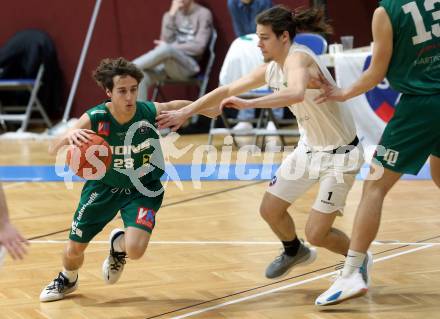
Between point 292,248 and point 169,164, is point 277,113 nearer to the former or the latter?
point 169,164

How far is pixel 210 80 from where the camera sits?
37.5ft

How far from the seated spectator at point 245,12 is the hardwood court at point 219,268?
316 centimetres

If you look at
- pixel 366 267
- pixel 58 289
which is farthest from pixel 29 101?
pixel 366 267

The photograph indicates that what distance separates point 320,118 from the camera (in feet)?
15.0

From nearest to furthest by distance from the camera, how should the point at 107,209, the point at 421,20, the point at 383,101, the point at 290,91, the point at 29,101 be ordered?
the point at 421,20, the point at 290,91, the point at 107,209, the point at 383,101, the point at 29,101

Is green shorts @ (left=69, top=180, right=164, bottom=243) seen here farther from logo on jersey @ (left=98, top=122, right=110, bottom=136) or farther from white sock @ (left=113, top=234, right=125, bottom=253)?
logo on jersey @ (left=98, top=122, right=110, bottom=136)

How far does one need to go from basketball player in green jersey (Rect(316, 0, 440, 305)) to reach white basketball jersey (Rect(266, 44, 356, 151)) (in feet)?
1.27

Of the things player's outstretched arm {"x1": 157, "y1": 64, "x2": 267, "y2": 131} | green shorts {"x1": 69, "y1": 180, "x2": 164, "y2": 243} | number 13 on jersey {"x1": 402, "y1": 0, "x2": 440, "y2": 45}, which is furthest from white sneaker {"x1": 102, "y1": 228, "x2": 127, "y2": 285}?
number 13 on jersey {"x1": 402, "y1": 0, "x2": 440, "y2": 45}

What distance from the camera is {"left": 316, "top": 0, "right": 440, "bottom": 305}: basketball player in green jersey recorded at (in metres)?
4.00

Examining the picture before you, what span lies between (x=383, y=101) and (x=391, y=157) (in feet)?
14.7

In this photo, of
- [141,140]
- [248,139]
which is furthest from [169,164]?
[141,140]

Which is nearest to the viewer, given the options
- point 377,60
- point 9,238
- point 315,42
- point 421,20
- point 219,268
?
point 9,238

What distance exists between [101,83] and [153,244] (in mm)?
1414

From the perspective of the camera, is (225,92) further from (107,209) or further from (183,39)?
(183,39)
